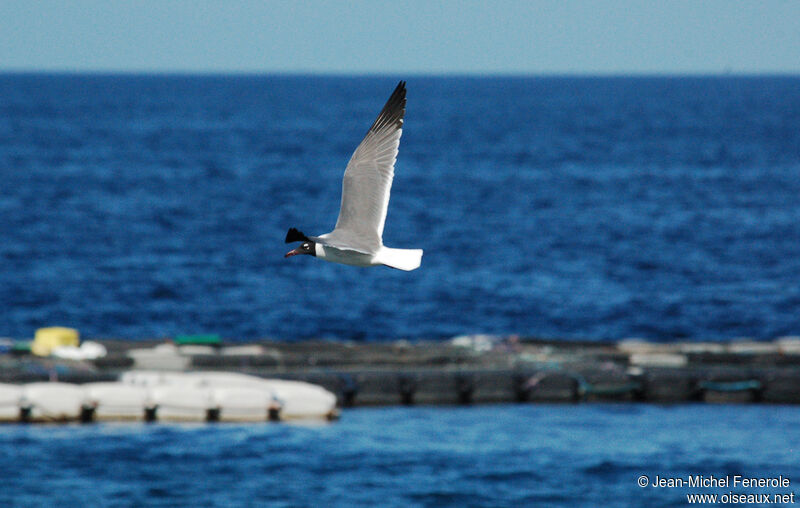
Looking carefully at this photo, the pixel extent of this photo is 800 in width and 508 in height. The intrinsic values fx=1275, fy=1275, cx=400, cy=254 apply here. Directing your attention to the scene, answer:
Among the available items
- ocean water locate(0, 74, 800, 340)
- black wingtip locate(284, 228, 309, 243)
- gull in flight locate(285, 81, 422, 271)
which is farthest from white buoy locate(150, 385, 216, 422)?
black wingtip locate(284, 228, 309, 243)

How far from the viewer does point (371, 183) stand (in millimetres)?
15477

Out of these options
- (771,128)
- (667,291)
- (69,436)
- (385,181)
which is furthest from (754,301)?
(771,128)

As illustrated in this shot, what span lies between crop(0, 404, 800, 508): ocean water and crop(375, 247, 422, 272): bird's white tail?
13.7 meters

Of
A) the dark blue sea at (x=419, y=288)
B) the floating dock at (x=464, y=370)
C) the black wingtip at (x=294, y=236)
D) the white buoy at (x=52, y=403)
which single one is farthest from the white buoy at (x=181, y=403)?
the black wingtip at (x=294, y=236)

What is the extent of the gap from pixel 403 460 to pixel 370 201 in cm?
1507

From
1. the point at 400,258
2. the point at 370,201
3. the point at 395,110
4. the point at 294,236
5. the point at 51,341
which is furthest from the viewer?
the point at 51,341

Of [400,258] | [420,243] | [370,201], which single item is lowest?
[400,258]

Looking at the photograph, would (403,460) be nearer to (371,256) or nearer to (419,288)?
(371,256)

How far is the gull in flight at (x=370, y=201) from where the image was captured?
14559 mm

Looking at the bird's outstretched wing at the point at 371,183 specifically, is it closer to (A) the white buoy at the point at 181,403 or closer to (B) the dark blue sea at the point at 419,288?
(B) the dark blue sea at the point at 419,288

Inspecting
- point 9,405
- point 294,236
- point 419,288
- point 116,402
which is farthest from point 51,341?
point 419,288

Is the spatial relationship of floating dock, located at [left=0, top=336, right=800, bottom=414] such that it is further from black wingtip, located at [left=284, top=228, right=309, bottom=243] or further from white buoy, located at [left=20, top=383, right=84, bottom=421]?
black wingtip, located at [left=284, top=228, right=309, bottom=243]

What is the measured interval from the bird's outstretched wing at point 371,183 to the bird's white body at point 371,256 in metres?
0.29

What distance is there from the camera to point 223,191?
344 feet
